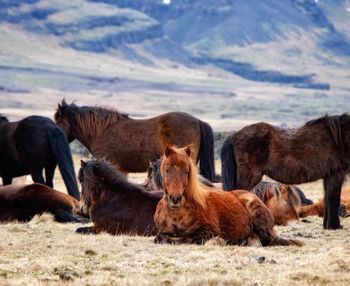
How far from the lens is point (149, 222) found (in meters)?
11.2

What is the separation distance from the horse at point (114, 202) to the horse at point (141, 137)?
4226 millimetres

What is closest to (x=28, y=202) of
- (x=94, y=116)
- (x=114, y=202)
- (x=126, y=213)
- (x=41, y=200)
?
(x=41, y=200)

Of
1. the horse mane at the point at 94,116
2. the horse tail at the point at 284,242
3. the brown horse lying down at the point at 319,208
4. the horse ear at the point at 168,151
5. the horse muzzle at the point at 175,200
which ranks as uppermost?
the horse ear at the point at 168,151

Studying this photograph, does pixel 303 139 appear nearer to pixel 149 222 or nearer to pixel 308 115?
pixel 149 222

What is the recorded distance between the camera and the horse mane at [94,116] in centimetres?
1655

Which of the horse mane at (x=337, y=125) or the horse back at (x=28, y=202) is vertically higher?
the horse mane at (x=337, y=125)

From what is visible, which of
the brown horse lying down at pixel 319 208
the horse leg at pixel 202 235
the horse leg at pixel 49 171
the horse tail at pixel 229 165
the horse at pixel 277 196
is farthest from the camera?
the horse leg at pixel 49 171

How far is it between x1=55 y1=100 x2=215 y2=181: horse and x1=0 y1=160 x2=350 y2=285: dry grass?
5.43 meters

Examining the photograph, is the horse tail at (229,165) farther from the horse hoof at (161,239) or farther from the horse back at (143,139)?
the horse hoof at (161,239)

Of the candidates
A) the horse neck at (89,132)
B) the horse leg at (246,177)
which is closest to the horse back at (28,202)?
the horse leg at (246,177)

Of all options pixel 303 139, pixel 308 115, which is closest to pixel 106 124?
pixel 303 139

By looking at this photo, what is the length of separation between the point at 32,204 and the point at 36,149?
2542 millimetres

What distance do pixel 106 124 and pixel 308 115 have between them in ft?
440

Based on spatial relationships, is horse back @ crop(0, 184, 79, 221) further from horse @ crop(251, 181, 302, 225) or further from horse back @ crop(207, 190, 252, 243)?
horse back @ crop(207, 190, 252, 243)
